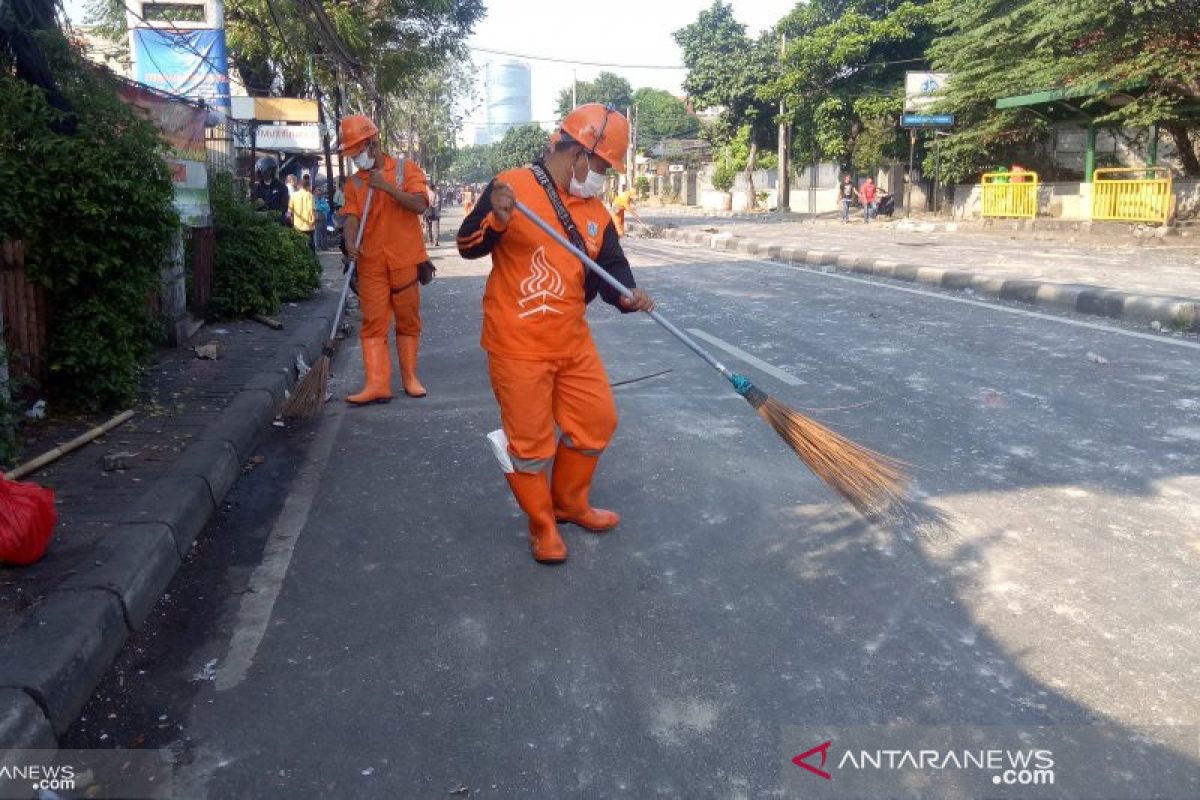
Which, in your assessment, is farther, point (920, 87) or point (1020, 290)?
point (920, 87)

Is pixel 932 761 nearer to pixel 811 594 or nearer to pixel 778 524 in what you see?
pixel 811 594

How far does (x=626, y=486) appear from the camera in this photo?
479 centimetres

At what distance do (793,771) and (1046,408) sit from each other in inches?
168

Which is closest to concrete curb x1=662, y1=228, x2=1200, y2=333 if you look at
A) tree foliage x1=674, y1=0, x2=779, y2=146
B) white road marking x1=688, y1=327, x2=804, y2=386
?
white road marking x1=688, y1=327, x2=804, y2=386

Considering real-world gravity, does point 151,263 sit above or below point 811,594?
above

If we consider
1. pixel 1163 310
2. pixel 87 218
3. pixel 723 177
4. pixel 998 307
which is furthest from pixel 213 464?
pixel 723 177

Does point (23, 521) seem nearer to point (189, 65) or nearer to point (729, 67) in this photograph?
point (189, 65)

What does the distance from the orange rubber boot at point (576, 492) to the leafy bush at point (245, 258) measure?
6375 millimetres

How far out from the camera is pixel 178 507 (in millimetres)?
4172

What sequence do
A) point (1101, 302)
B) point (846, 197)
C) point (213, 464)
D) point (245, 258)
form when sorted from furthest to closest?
point (846, 197) → point (1101, 302) → point (245, 258) → point (213, 464)

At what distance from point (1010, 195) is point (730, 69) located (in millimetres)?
20649

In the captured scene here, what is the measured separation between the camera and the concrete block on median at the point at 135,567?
3373 millimetres

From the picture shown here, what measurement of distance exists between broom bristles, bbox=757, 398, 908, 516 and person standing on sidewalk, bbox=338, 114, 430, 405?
3.34 meters

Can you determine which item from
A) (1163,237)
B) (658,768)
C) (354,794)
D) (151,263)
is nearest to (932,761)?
(658,768)
